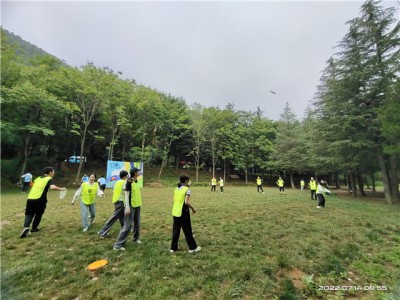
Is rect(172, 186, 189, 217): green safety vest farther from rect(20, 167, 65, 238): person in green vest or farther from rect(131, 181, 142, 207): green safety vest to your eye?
rect(20, 167, 65, 238): person in green vest

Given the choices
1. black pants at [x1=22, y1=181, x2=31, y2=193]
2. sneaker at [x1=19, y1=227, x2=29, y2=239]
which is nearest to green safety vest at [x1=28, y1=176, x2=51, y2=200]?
sneaker at [x1=19, y1=227, x2=29, y2=239]

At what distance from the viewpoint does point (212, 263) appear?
4676mm

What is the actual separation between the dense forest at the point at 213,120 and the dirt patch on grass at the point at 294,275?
12494mm

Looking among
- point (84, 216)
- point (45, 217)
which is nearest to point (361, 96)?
point (84, 216)

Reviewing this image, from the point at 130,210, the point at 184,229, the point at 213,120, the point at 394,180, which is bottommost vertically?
Result: the point at 184,229

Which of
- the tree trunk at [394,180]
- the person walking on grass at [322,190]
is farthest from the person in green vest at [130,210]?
the tree trunk at [394,180]

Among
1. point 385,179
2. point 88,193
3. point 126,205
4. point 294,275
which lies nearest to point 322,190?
point 294,275

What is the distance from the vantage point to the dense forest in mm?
16828

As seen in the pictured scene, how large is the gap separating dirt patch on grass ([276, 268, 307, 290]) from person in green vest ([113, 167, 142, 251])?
354 centimetres

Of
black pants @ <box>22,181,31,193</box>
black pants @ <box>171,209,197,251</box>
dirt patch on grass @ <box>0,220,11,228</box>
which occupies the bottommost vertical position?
dirt patch on grass @ <box>0,220,11,228</box>

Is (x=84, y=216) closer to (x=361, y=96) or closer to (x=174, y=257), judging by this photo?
(x=174, y=257)

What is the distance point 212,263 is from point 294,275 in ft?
5.66

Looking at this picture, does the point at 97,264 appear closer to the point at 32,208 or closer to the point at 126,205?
the point at 126,205

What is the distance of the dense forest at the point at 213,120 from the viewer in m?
16.8
